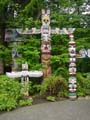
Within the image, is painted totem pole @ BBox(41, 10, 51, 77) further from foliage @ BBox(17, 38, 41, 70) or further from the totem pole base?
the totem pole base

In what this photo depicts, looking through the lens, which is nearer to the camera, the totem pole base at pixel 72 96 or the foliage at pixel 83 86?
the totem pole base at pixel 72 96

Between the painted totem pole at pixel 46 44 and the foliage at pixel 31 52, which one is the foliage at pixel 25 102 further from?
the foliage at pixel 31 52

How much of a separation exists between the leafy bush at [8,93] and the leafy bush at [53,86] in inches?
29.7

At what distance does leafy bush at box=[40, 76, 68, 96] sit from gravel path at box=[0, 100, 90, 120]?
0.58 m

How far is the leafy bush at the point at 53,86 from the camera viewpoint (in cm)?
872

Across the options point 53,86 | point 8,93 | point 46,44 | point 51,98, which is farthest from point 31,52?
point 8,93

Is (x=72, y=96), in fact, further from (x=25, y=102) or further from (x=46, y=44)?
(x=46, y=44)

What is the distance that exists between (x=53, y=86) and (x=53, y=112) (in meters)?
1.39

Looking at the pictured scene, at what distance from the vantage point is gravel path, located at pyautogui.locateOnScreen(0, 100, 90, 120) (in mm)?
7059

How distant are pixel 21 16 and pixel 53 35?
1357 mm

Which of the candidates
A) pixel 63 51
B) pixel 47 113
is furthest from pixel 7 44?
pixel 47 113

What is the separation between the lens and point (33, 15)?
38.5 ft

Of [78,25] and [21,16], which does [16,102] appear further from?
[78,25]

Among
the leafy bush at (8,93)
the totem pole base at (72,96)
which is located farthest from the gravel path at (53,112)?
the totem pole base at (72,96)
